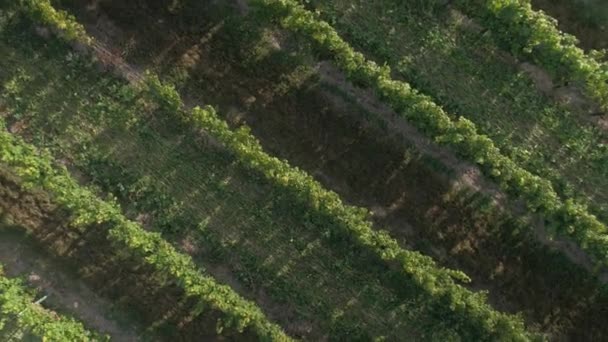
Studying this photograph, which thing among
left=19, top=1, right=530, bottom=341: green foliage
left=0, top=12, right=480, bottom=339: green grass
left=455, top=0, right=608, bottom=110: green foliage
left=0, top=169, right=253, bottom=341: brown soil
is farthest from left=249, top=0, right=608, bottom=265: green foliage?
left=0, top=169, right=253, bottom=341: brown soil

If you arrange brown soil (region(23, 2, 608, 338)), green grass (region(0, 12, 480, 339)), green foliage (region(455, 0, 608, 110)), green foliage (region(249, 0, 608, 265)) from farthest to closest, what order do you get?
1. brown soil (region(23, 2, 608, 338))
2. green grass (region(0, 12, 480, 339))
3. green foliage (region(455, 0, 608, 110))
4. green foliage (region(249, 0, 608, 265))

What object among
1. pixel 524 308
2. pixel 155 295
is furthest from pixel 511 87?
pixel 155 295

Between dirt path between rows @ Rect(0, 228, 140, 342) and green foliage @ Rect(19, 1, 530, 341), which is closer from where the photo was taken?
green foliage @ Rect(19, 1, 530, 341)

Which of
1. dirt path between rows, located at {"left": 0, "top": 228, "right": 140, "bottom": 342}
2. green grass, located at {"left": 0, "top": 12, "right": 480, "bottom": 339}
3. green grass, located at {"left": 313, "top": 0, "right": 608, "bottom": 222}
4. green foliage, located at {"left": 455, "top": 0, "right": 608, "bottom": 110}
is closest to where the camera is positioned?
green foliage, located at {"left": 455, "top": 0, "right": 608, "bottom": 110}

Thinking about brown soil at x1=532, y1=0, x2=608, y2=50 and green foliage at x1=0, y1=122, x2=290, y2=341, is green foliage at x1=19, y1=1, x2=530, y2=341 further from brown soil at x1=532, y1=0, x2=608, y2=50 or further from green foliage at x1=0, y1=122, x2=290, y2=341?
brown soil at x1=532, y1=0, x2=608, y2=50

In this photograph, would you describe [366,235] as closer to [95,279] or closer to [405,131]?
[405,131]

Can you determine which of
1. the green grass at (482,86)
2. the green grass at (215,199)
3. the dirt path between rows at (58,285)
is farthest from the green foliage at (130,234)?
the green grass at (482,86)
